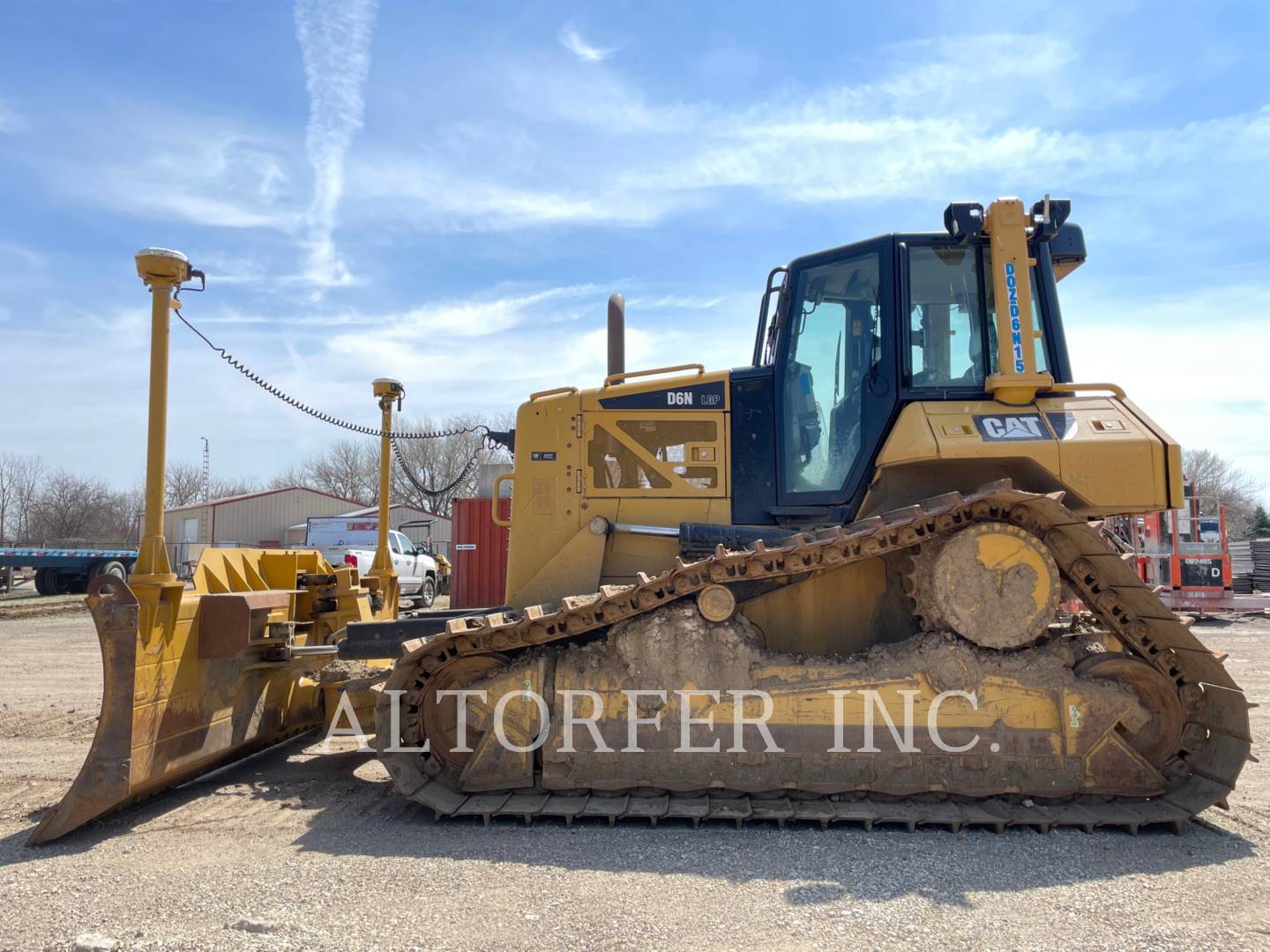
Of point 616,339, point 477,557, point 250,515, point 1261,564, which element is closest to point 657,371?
point 616,339

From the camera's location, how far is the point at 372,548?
20344 millimetres

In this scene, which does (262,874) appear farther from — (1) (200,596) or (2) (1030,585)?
(2) (1030,585)

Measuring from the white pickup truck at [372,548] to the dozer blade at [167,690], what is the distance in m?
13.6

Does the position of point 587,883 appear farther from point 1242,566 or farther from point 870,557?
point 1242,566

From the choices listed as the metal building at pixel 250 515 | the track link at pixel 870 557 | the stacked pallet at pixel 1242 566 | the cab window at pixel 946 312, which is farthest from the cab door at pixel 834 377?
the metal building at pixel 250 515

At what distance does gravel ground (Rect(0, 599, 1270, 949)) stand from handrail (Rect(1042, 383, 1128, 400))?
97.7 inches

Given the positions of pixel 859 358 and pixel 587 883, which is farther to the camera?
pixel 859 358

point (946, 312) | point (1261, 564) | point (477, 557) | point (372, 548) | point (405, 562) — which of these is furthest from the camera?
point (1261, 564)

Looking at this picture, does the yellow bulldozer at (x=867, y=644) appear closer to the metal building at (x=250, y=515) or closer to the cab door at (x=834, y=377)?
the cab door at (x=834, y=377)

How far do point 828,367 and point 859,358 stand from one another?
208 millimetres

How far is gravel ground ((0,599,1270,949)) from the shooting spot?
10.9ft

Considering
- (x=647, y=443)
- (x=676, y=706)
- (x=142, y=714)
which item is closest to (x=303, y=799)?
(x=142, y=714)

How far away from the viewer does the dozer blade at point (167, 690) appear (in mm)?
4383

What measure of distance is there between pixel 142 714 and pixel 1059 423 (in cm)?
538
